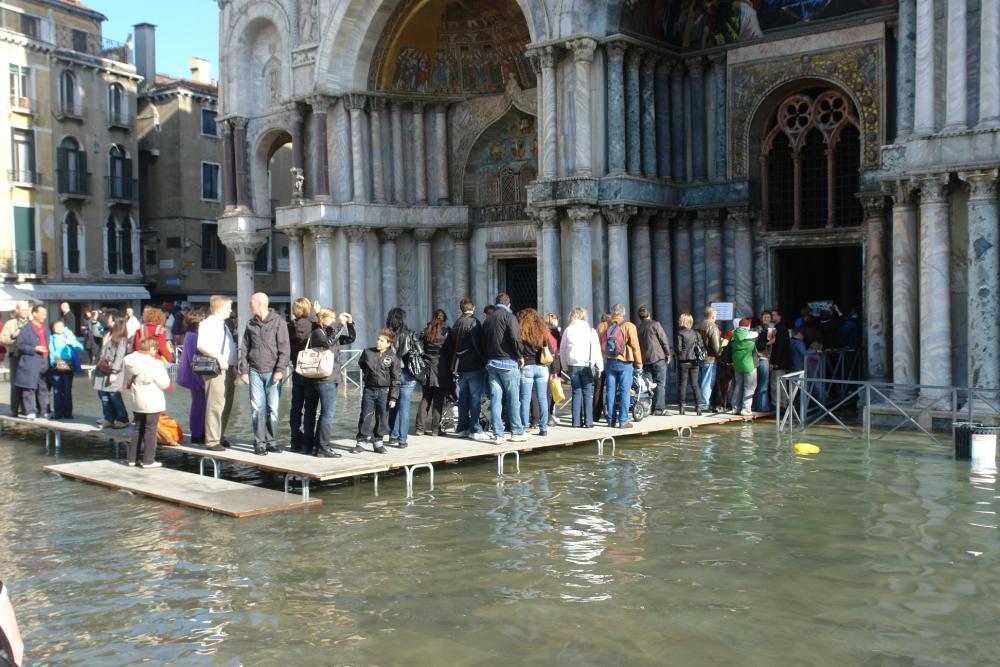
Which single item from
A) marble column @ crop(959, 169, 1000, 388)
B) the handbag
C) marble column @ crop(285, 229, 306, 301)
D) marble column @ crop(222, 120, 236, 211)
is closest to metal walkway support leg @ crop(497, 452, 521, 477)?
the handbag

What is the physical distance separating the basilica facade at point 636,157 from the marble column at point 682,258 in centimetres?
5

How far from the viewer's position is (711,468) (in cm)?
1196

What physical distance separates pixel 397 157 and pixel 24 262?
18670mm

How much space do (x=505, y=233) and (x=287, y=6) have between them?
7901 mm

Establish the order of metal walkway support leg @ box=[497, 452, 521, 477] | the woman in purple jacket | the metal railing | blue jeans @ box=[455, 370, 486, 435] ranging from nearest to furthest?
metal walkway support leg @ box=[497, 452, 521, 477]
the woman in purple jacket
blue jeans @ box=[455, 370, 486, 435]
the metal railing

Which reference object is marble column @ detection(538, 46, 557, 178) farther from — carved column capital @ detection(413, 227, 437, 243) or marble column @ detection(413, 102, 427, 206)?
carved column capital @ detection(413, 227, 437, 243)

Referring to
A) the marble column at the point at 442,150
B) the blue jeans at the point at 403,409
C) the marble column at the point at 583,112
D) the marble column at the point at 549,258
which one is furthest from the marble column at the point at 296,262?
the blue jeans at the point at 403,409

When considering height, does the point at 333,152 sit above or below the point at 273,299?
above

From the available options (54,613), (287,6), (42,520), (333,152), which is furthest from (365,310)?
(54,613)

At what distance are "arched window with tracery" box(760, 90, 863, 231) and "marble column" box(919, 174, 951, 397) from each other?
4384 mm

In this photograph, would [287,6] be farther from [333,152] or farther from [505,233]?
[505,233]

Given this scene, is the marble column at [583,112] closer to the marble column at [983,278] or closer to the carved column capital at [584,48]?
the carved column capital at [584,48]

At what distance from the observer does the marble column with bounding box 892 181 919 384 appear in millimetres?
15266

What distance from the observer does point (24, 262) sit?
122ft
